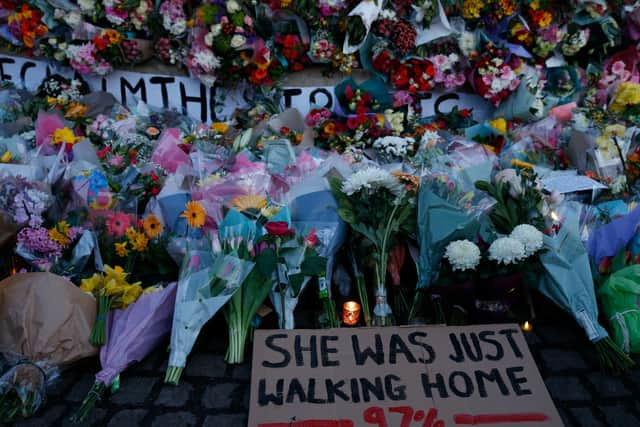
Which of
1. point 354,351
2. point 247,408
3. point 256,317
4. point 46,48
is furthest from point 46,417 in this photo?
point 46,48

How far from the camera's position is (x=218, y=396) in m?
2.46

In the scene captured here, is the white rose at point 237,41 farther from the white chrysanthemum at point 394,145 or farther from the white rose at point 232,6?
the white chrysanthemum at point 394,145

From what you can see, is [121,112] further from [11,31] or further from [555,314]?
[555,314]

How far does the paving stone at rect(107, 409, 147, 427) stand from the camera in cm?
229

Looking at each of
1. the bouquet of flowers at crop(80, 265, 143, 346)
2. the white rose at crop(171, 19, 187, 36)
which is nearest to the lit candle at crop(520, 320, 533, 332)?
the bouquet of flowers at crop(80, 265, 143, 346)

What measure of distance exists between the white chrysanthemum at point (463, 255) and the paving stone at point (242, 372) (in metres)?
1.15

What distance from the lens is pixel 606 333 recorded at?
2.62 metres

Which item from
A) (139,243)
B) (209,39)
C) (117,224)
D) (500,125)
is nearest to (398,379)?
(139,243)

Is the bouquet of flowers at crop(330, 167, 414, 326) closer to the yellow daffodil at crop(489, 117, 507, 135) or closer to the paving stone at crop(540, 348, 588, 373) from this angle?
the paving stone at crop(540, 348, 588, 373)

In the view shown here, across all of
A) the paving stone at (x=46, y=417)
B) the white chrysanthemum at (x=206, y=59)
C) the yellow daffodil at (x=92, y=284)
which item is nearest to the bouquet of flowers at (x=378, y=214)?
the yellow daffodil at (x=92, y=284)

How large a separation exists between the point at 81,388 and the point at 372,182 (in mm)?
1772

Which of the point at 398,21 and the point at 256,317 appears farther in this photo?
the point at 398,21

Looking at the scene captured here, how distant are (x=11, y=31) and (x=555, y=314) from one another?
5312 millimetres

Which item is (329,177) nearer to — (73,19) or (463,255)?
(463,255)
